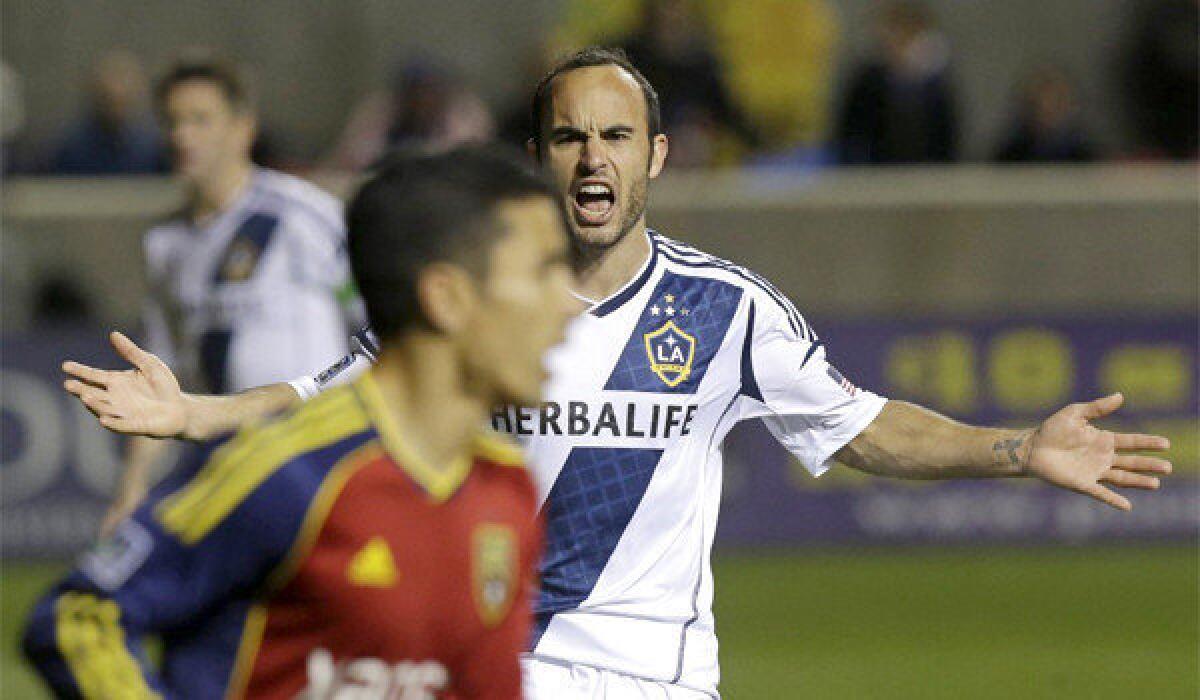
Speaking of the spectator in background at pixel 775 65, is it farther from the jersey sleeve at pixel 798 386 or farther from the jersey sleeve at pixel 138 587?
the jersey sleeve at pixel 138 587

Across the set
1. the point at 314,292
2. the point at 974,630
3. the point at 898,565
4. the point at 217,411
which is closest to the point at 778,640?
the point at 974,630

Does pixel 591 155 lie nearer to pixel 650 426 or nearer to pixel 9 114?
pixel 650 426

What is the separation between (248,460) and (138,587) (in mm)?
243

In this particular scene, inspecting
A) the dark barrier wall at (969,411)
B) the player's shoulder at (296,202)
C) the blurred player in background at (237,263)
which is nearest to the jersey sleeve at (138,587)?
the blurred player in background at (237,263)

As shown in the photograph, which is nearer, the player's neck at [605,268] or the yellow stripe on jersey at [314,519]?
the yellow stripe on jersey at [314,519]

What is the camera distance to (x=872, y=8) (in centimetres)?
1638

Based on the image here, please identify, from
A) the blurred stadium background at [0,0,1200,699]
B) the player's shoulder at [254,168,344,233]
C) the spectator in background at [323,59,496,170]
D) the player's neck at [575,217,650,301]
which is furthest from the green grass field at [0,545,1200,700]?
the player's neck at [575,217,650,301]

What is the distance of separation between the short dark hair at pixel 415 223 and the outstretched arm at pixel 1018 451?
1.86 meters

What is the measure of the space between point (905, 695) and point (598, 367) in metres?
4.77

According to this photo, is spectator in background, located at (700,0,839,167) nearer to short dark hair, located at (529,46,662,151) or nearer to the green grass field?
the green grass field

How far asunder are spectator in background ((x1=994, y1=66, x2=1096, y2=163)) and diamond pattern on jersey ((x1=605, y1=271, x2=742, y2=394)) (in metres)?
9.73

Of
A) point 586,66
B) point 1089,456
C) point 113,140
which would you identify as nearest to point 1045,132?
point 113,140

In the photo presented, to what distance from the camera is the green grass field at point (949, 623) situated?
954 cm

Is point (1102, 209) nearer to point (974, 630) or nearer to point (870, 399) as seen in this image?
point (974, 630)
